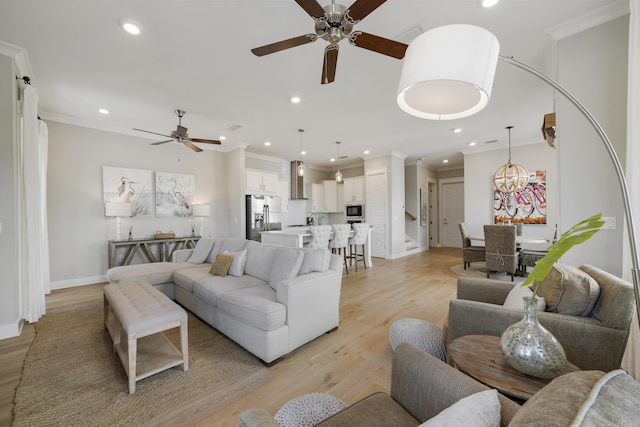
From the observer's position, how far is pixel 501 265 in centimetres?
458

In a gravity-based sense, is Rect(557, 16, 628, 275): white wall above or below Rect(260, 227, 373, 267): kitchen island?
above

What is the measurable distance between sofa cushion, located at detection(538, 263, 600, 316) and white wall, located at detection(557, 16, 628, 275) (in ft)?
3.36

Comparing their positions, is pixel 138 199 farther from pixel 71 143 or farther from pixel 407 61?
pixel 407 61

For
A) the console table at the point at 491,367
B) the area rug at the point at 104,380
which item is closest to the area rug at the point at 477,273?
the console table at the point at 491,367

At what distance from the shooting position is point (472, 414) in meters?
0.66

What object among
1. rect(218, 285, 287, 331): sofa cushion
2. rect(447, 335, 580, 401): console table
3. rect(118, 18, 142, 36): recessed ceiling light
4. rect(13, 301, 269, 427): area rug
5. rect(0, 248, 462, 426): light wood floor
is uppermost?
rect(118, 18, 142, 36): recessed ceiling light

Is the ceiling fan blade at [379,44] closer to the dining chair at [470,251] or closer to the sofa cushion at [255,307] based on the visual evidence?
the sofa cushion at [255,307]

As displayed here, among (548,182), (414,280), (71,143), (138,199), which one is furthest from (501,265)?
(71,143)

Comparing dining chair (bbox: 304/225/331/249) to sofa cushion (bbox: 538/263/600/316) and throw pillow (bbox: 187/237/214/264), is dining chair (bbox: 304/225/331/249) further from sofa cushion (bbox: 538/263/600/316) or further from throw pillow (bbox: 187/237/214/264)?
sofa cushion (bbox: 538/263/600/316)

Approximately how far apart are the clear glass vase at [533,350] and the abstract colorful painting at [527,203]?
5.96 m

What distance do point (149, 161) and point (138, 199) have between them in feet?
2.68

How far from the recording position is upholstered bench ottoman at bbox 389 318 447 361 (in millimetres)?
1944

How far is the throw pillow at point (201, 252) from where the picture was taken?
4.09 metres

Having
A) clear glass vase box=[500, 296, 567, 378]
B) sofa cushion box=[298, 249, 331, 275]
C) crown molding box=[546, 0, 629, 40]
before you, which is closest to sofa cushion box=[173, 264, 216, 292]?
sofa cushion box=[298, 249, 331, 275]
